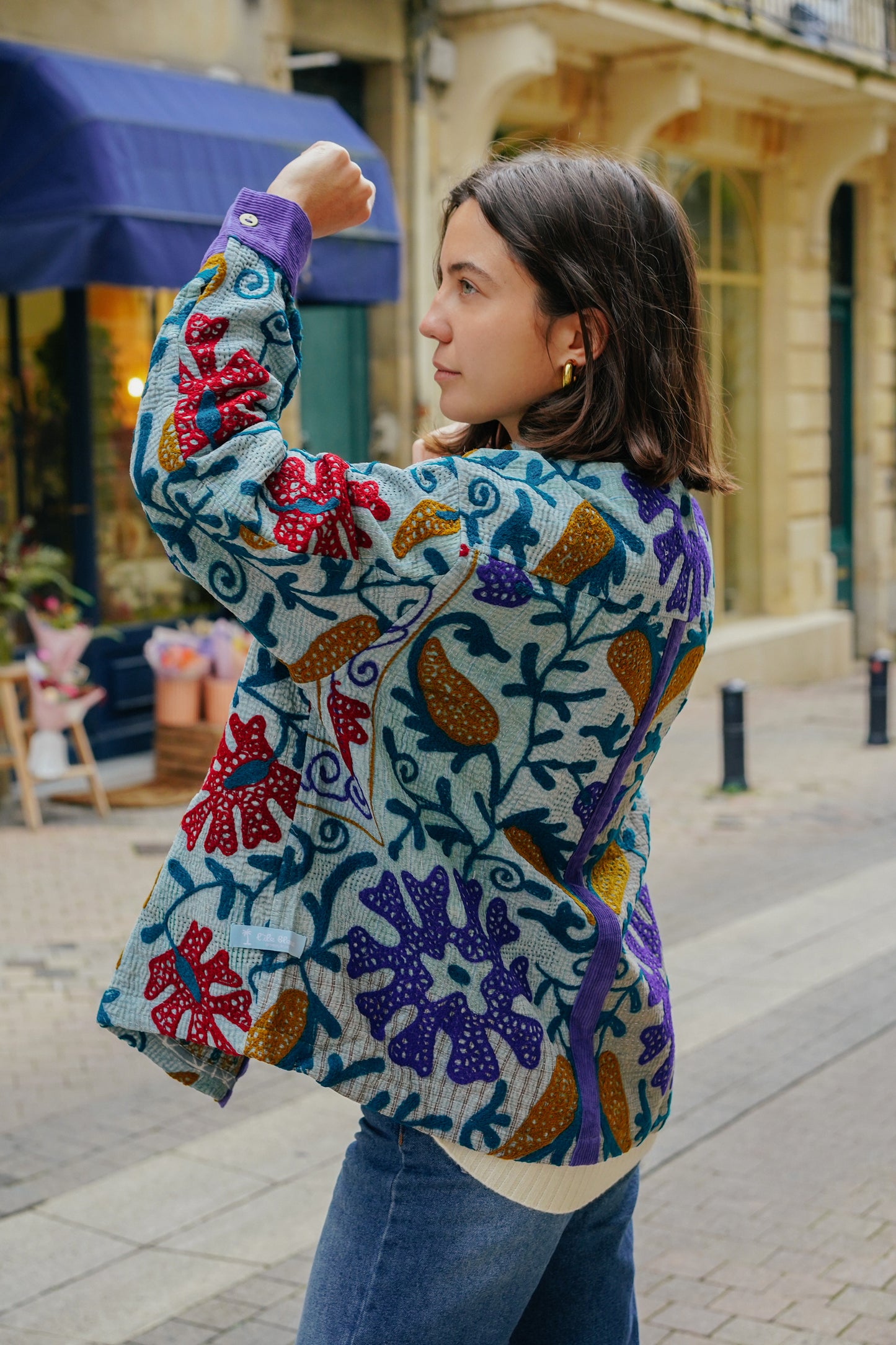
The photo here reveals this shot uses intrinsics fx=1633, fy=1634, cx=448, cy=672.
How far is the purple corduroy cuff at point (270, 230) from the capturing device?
1565mm

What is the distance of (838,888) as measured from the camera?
22.6 feet

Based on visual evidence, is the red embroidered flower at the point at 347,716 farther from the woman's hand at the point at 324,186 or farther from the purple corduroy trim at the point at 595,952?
the woman's hand at the point at 324,186

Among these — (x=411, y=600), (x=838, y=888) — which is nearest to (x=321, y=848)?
(x=411, y=600)

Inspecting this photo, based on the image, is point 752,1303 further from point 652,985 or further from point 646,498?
point 646,498

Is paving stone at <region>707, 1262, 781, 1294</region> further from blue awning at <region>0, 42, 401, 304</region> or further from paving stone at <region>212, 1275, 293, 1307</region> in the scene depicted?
blue awning at <region>0, 42, 401, 304</region>

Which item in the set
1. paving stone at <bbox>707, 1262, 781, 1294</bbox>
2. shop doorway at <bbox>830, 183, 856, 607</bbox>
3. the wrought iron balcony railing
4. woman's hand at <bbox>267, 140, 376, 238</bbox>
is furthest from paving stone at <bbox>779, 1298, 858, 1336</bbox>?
shop doorway at <bbox>830, 183, 856, 607</bbox>

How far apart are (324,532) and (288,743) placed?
0.78 ft

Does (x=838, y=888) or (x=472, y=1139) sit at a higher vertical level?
(x=472, y=1139)

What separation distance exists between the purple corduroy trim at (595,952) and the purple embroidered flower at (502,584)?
Result: 19cm

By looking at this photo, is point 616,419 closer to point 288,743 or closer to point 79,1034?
point 288,743

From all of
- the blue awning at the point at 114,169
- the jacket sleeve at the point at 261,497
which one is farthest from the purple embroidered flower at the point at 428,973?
the blue awning at the point at 114,169

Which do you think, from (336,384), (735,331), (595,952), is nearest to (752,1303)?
(595,952)

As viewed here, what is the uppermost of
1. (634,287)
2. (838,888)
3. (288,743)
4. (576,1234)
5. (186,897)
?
(634,287)

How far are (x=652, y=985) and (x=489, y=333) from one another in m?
0.69
